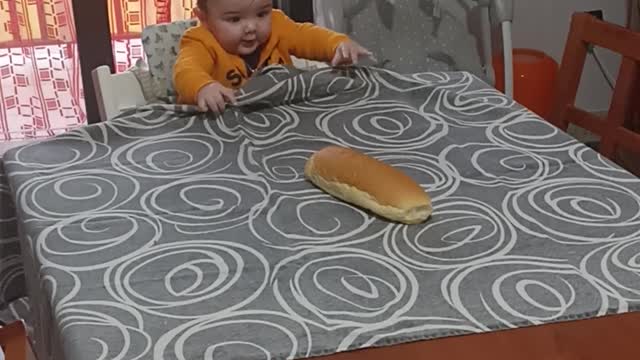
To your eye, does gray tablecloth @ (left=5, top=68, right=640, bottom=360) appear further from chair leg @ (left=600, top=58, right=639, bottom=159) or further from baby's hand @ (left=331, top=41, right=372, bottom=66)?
chair leg @ (left=600, top=58, right=639, bottom=159)

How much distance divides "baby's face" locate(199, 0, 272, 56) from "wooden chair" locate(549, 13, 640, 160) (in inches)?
28.1

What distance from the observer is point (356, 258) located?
110 cm

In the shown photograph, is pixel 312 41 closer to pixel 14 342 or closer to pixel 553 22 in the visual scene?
pixel 14 342

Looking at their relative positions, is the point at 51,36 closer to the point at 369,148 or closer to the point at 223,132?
the point at 223,132

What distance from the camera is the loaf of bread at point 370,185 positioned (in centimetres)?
118

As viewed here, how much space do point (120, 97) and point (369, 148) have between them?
577 millimetres

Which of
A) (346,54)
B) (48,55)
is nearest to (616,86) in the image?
(346,54)

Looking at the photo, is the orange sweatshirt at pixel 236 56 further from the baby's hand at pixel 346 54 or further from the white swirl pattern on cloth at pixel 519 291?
the white swirl pattern on cloth at pixel 519 291

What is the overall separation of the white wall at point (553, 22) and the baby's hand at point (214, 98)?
144 centimetres

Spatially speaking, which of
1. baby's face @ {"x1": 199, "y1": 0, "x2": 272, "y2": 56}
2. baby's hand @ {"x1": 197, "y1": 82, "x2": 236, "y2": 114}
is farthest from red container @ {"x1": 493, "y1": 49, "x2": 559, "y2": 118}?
baby's hand @ {"x1": 197, "y1": 82, "x2": 236, "y2": 114}

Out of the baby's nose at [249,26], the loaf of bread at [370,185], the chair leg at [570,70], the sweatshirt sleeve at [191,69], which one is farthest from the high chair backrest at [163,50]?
the chair leg at [570,70]

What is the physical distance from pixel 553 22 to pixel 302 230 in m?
1.85

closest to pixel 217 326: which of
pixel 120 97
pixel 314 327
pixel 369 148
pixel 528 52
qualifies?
pixel 314 327

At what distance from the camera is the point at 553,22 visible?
279 cm
